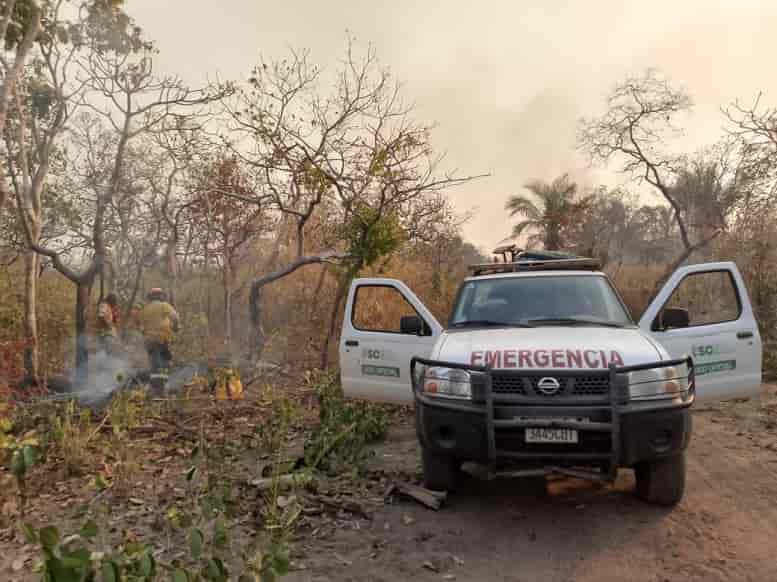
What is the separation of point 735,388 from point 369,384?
3.26 metres

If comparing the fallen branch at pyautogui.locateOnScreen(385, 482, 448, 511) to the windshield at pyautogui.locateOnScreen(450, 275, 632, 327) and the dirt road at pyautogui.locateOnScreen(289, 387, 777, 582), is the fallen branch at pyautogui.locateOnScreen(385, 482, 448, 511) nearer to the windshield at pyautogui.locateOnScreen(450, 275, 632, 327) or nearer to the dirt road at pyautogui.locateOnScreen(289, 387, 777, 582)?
the dirt road at pyautogui.locateOnScreen(289, 387, 777, 582)

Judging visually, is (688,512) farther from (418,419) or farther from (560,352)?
(418,419)

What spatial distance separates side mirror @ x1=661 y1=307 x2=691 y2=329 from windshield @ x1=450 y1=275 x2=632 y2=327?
29 cm

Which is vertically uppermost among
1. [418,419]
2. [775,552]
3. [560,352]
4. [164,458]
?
[560,352]

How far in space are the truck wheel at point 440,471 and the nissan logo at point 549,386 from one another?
39.2 inches

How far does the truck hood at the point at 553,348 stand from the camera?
12.6 feet

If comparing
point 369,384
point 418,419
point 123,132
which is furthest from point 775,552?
point 123,132

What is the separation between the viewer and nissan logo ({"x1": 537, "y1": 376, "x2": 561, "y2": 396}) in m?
3.80

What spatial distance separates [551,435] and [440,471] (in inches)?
40.8

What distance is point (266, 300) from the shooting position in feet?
44.4

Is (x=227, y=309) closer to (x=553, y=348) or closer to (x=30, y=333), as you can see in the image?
(x=30, y=333)

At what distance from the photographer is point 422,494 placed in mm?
4488

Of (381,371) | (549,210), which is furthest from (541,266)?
(549,210)

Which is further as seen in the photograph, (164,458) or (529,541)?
(164,458)
